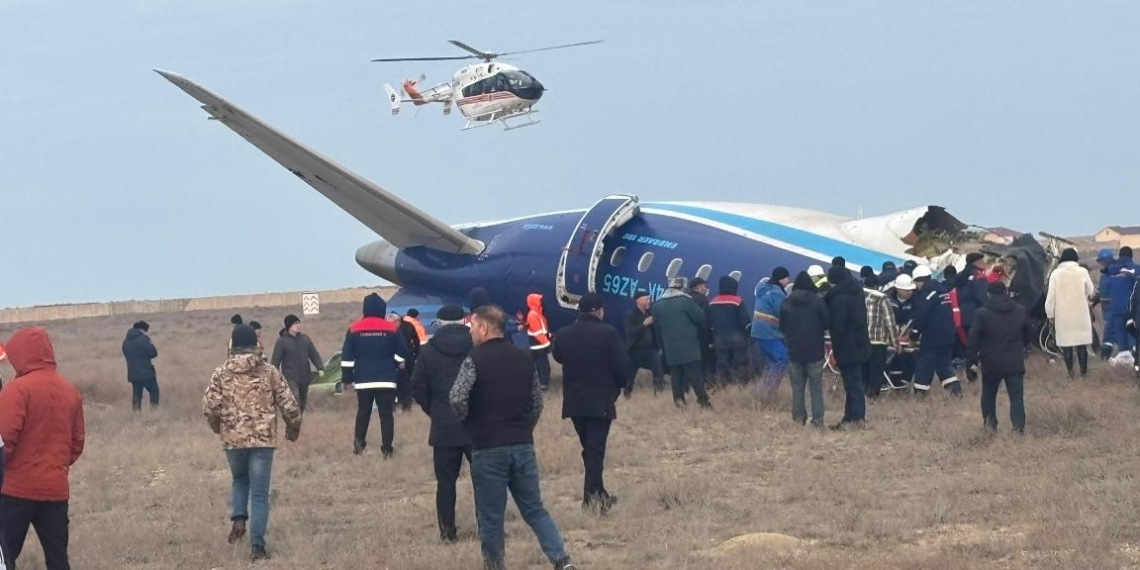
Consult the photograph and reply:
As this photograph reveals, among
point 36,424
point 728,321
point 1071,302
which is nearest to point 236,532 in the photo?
point 36,424

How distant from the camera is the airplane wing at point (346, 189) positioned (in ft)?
78.6

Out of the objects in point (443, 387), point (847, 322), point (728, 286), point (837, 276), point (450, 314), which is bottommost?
point (443, 387)

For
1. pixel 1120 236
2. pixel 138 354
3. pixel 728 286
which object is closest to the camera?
pixel 728 286

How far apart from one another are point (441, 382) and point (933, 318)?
8.42m

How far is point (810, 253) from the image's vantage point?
21406 millimetres

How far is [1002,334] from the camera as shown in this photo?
15.1m

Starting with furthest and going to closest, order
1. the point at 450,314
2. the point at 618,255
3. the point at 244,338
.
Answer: the point at 618,255
the point at 450,314
the point at 244,338

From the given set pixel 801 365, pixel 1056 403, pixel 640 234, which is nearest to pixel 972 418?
pixel 1056 403

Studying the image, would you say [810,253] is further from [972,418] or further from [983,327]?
[983,327]

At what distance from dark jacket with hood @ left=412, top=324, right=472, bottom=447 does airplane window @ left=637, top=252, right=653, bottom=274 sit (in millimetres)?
11548

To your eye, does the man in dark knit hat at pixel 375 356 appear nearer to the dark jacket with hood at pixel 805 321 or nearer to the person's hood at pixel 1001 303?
the dark jacket with hood at pixel 805 321

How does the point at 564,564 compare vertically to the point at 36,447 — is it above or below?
below

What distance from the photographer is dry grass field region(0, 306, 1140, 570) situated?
11.1 metres

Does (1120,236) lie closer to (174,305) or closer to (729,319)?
(174,305)
